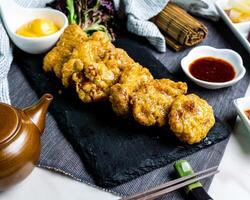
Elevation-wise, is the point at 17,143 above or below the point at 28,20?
above

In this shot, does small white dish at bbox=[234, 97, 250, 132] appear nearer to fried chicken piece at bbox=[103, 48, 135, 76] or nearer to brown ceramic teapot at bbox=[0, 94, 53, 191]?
fried chicken piece at bbox=[103, 48, 135, 76]

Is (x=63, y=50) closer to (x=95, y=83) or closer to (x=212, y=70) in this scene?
(x=95, y=83)

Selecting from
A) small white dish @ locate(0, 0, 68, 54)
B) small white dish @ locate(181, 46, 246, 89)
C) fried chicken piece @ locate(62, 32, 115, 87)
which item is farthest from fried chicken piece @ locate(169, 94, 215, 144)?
small white dish @ locate(0, 0, 68, 54)

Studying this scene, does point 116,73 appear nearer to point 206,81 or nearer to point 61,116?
point 61,116

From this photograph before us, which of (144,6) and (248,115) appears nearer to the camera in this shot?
(248,115)

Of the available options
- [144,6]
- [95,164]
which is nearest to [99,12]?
[144,6]

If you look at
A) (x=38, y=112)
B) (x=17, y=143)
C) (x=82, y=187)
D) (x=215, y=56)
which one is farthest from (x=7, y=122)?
(x=215, y=56)

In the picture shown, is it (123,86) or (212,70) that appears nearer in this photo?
(123,86)
